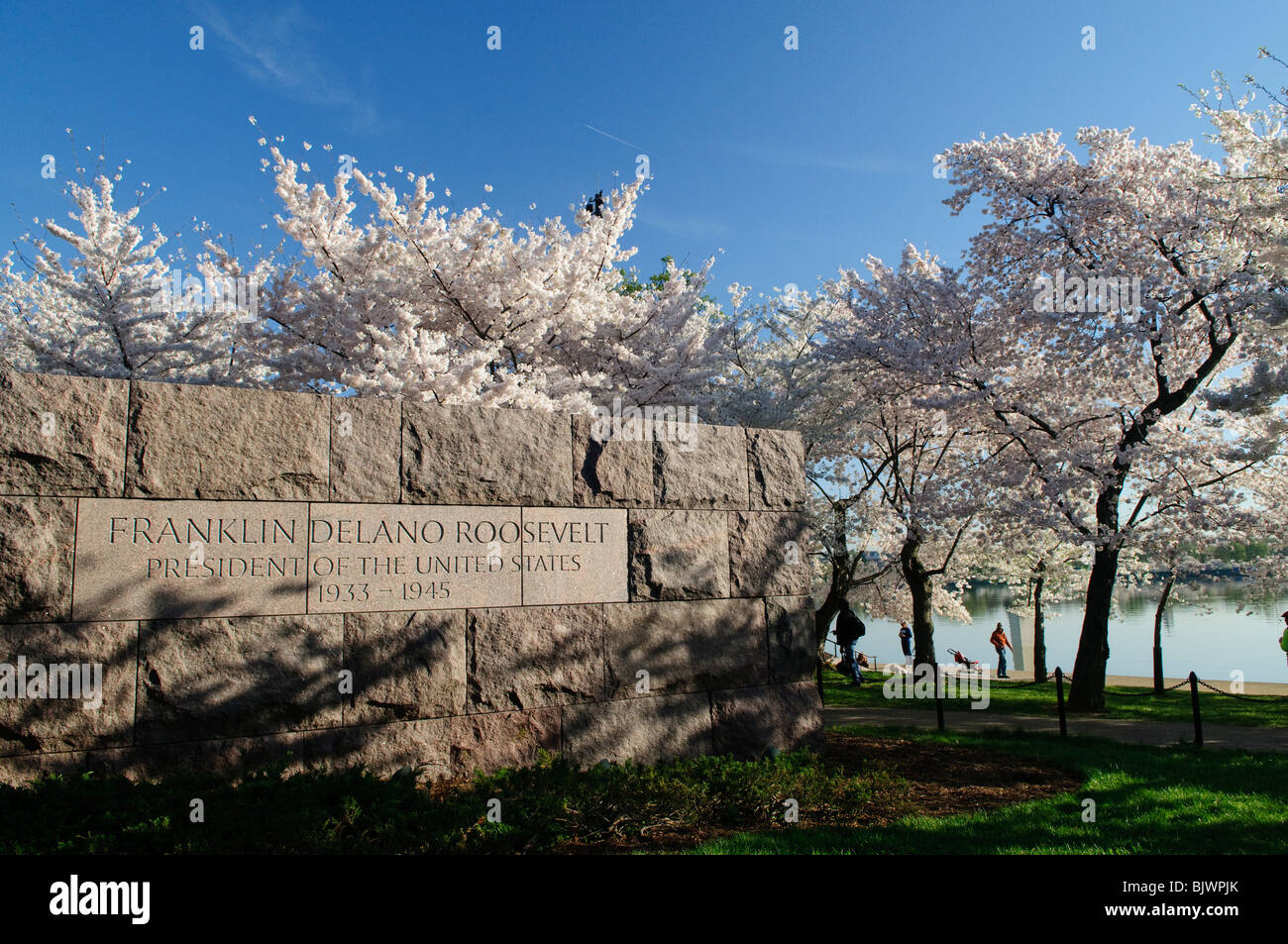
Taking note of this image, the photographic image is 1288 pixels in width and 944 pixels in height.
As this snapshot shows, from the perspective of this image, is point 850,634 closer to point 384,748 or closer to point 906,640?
point 906,640

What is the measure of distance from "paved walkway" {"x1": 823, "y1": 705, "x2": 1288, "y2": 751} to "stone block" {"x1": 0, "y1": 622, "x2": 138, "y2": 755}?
8.61 meters

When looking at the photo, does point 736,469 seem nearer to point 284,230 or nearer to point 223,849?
point 223,849

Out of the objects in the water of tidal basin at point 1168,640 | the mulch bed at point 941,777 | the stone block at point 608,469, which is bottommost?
the water of tidal basin at point 1168,640

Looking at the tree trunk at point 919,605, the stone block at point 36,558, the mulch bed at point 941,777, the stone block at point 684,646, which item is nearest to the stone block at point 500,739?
the stone block at point 684,646

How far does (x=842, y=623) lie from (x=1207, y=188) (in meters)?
11.7

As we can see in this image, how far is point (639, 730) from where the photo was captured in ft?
21.6

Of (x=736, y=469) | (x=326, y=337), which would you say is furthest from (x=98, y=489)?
(x=326, y=337)

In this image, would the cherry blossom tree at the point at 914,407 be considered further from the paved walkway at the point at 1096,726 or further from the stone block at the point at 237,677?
the stone block at the point at 237,677

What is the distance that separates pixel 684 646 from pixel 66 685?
4.26 m

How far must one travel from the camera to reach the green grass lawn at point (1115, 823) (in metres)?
4.79

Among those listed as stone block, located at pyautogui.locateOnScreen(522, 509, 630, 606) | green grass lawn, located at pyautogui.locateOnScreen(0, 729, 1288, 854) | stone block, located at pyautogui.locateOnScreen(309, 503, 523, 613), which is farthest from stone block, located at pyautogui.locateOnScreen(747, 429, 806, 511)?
stone block, located at pyautogui.locateOnScreen(309, 503, 523, 613)

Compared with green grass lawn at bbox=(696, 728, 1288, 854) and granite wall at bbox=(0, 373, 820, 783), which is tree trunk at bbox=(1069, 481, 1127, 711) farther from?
granite wall at bbox=(0, 373, 820, 783)

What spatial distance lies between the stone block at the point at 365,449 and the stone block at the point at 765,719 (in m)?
3.27

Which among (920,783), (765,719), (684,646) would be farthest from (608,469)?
(920,783)
